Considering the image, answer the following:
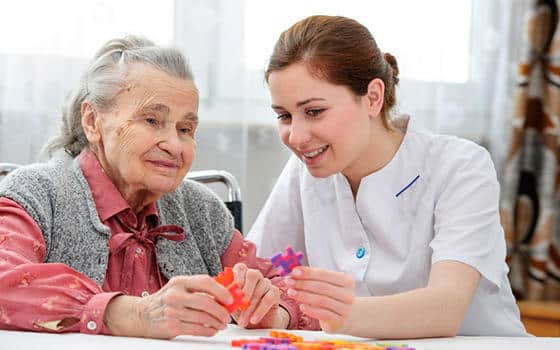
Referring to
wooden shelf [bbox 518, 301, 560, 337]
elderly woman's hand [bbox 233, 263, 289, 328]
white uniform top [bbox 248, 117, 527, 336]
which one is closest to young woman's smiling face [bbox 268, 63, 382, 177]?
white uniform top [bbox 248, 117, 527, 336]

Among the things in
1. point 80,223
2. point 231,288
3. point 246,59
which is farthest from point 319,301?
point 246,59

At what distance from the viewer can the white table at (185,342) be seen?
117cm

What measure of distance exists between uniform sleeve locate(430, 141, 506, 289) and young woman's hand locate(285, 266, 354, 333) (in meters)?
0.37

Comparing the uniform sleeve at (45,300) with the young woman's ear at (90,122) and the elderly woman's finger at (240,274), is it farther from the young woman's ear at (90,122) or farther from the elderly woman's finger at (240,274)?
the young woman's ear at (90,122)

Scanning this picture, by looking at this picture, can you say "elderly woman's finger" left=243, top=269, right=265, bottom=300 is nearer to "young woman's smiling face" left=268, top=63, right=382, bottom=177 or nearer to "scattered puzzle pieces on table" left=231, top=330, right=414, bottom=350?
"scattered puzzle pieces on table" left=231, top=330, right=414, bottom=350

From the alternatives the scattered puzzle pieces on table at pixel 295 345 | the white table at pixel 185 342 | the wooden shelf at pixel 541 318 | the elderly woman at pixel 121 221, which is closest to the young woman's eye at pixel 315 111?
the elderly woman at pixel 121 221

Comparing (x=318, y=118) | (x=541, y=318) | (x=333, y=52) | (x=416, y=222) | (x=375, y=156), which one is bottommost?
(x=541, y=318)

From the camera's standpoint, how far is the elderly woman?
131cm

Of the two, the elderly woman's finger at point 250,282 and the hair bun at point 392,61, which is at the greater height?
the hair bun at point 392,61

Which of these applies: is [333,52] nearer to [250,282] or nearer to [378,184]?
[378,184]

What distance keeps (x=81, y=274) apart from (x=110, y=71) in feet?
1.54

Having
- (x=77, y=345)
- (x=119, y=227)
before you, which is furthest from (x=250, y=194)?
(x=77, y=345)

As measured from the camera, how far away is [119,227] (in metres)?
1.64

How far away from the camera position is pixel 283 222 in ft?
6.72
